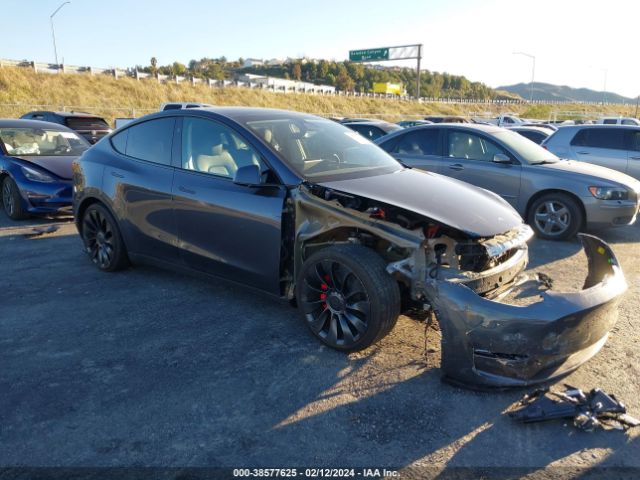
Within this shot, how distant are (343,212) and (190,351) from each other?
1.49 meters

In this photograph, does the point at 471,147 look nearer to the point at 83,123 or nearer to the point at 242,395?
A: the point at 242,395

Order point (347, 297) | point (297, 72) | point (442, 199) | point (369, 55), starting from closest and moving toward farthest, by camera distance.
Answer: point (347, 297) → point (442, 199) → point (369, 55) → point (297, 72)

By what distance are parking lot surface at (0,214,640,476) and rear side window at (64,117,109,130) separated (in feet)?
34.8

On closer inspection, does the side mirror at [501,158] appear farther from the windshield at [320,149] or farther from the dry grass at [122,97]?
the dry grass at [122,97]

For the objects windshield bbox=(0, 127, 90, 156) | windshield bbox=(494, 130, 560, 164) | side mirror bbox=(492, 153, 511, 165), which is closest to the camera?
side mirror bbox=(492, 153, 511, 165)

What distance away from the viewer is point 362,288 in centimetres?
327

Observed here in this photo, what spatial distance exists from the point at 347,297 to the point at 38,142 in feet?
23.5

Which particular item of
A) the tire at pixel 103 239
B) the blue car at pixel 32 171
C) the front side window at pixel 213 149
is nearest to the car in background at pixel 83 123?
the blue car at pixel 32 171

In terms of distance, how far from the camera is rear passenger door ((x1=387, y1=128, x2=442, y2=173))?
7.69 metres

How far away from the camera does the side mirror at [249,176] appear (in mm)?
3641

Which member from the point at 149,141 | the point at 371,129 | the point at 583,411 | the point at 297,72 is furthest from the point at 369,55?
the point at 583,411

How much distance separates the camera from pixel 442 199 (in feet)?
11.8

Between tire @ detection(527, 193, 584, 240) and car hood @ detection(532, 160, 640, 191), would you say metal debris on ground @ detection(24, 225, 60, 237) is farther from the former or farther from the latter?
car hood @ detection(532, 160, 640, 191)

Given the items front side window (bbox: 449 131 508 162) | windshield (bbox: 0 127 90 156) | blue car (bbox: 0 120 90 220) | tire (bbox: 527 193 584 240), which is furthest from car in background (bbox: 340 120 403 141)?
blue car (bbox: 0 120 90 220)
